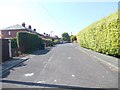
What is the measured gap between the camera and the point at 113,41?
1919 cm

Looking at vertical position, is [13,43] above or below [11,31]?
below

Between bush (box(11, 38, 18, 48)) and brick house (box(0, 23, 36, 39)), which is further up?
brick house (box(0, 23, 36, 39))

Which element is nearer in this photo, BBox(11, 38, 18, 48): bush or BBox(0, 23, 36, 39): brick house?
BBox(11, 38, 18, 48): bush

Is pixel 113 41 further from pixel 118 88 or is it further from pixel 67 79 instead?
pixel 118 88

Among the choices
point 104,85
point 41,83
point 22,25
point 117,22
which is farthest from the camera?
point 22,25

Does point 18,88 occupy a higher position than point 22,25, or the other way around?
point 22,25

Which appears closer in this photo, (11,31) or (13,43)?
(13,43)

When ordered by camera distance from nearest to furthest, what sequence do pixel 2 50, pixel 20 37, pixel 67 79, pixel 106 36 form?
pixel 67 79, pixel 2 50, pixel 106 36, pixel 20 37

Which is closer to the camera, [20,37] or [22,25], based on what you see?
[20,37]

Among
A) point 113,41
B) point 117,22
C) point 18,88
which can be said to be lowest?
point 18,88

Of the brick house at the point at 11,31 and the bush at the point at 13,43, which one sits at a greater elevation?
the brick house at the point at 11,31

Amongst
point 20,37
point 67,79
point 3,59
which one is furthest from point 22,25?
point 67,79

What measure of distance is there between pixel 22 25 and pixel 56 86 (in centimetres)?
7474

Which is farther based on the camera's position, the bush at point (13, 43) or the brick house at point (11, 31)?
the brick house at point (11, 31)
